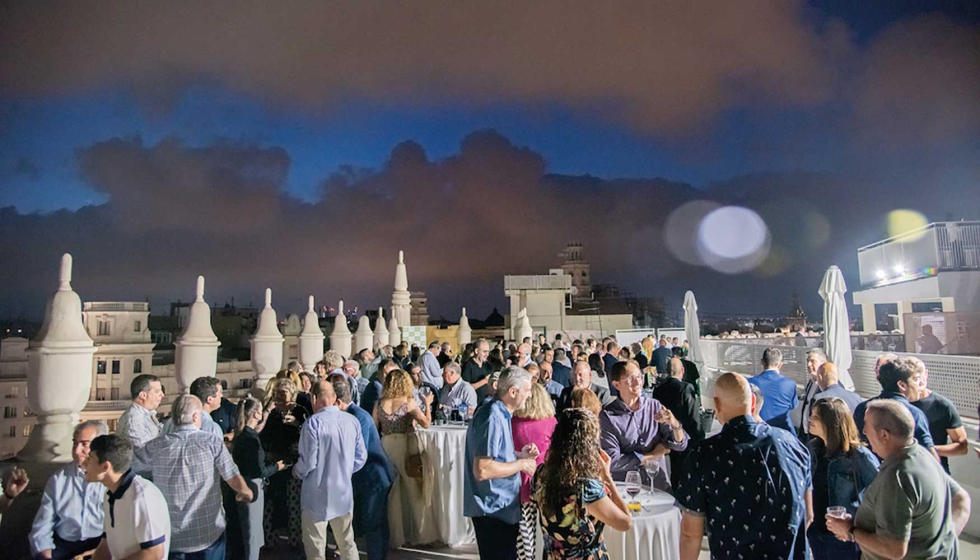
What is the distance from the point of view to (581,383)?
5242 millimetres

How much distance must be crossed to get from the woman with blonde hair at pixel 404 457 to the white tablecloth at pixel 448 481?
3.3 inches

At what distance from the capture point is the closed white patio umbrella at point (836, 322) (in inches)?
298

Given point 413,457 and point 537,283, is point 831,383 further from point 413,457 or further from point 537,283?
point 537,283

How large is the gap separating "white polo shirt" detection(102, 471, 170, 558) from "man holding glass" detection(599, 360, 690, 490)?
2593mm

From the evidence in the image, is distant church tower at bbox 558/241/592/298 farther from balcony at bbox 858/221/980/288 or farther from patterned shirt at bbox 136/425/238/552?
patterned shirt at bbox 136/425/238/552

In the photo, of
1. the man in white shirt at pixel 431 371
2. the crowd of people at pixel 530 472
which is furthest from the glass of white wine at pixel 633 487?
the man in white shirt at pixel 431 371

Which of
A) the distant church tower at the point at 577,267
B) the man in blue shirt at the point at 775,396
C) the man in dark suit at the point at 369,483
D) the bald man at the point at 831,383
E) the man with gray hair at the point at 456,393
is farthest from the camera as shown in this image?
the distant church tower at the point at 577,267

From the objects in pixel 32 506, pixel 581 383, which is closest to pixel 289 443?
pixel 32 506

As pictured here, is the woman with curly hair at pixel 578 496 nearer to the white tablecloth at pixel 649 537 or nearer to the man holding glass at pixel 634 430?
the white tablecloth at pixel 649 537

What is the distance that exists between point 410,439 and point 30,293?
4584 cm

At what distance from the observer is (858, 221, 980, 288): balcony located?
17.6 m

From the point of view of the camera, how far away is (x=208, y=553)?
320cm

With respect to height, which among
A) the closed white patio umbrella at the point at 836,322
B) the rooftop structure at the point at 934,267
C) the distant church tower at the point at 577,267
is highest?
the distant church tower at the point at 577,267

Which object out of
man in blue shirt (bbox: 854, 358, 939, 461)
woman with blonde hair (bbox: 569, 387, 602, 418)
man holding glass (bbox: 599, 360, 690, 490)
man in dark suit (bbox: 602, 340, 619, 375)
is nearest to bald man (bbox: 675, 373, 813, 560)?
woman with blonde hair (bbox: 569, 387, 602, 418)
